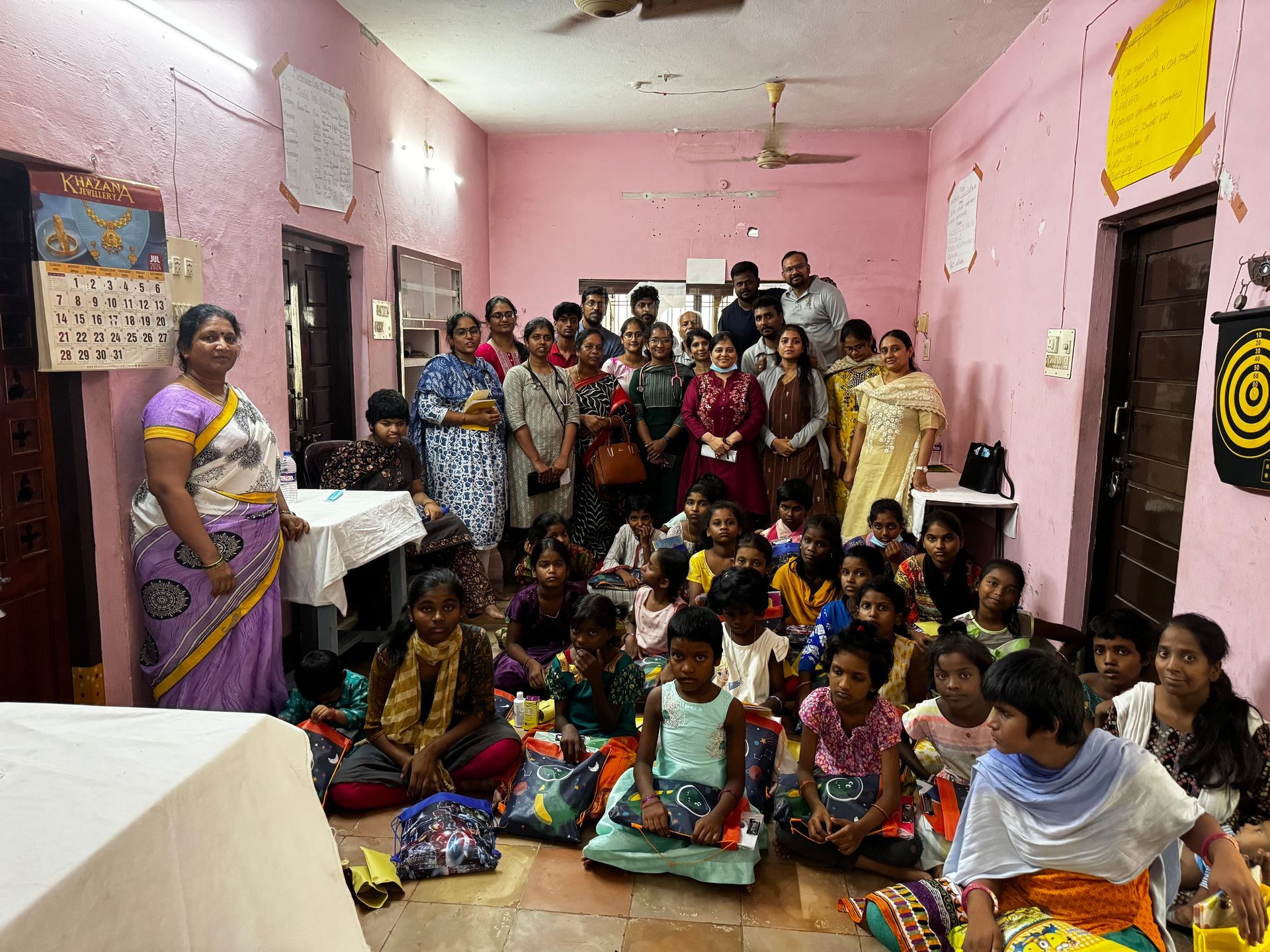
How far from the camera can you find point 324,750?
2.74 metres

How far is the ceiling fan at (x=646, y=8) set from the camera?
3.97 metres

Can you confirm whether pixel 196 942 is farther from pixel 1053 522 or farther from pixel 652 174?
pixel 652 174

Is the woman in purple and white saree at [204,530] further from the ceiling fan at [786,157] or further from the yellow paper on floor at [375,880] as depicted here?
the ceiling fan at [786,157]

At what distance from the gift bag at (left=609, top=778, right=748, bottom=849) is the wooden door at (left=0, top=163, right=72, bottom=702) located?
1890 millimetres

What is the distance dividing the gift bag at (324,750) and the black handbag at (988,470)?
3.47 m

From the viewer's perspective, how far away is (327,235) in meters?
4.23

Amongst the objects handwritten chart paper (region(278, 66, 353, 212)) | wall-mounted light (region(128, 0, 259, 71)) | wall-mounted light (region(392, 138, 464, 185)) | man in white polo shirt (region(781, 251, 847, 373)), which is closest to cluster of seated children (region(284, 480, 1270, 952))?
man in white polo shirt (region(781, 251, 847, 373))

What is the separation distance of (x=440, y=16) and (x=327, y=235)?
138 centimetres

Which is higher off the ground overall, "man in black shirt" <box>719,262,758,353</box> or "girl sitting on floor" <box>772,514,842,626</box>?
"man in black shirt" <box>719,262,758,353</box>

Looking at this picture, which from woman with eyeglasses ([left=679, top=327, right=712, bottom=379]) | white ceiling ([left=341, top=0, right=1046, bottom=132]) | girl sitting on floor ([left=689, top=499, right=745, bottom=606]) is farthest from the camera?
woman with eyeglasses ([left=679, top=327, right=712, bottom=379])

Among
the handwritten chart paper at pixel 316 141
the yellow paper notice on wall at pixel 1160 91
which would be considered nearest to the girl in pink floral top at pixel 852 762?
the yellow paper notice on wall at pixel 1160 91

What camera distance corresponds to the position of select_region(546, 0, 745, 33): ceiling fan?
397 centimetres

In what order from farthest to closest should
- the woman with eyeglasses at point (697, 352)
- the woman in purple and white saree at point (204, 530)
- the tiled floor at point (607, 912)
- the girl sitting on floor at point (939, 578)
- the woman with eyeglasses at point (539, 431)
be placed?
the woman with eyeglasses at point (697, 352)
the woman with eyeglasses at point (539, 431)
the girl sitting on floor at point (939, 578)
the woman in purple and white saree at point (204, 530)
the tiled floor at point (607, 912)

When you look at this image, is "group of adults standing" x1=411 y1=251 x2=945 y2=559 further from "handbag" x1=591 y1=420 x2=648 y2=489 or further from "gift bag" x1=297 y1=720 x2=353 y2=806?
"gift bag" x1=297 y1=720 x2=353 y2=806
